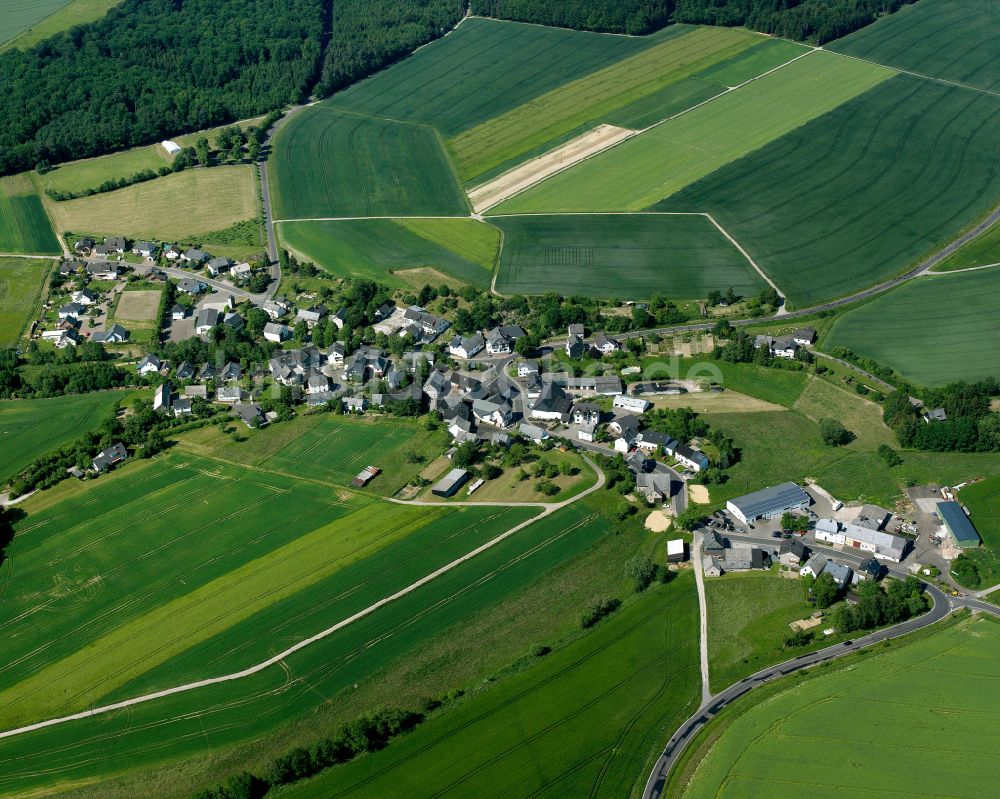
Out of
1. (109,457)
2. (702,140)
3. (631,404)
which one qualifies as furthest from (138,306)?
(702,140)

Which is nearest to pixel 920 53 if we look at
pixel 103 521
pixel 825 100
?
pixel 825 100

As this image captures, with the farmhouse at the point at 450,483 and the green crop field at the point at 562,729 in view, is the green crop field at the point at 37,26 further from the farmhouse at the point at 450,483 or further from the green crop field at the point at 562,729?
the green crop field at the point at 562,729

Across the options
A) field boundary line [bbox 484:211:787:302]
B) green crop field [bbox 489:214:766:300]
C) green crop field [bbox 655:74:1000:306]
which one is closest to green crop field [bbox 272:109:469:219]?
field boundary line [bbox 484:211:787:302]

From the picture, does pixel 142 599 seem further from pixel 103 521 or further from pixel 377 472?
pixel 377 472

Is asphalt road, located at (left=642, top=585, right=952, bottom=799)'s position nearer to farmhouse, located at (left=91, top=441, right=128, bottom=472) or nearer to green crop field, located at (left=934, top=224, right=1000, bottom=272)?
farmhouse, located at (left=91, top=441, right=128, bottom=472)

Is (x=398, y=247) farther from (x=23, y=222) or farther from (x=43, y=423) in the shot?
(x=23, y=222)

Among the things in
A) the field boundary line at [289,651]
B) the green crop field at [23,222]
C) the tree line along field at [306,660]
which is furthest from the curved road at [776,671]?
the green crop field at [23,222]
